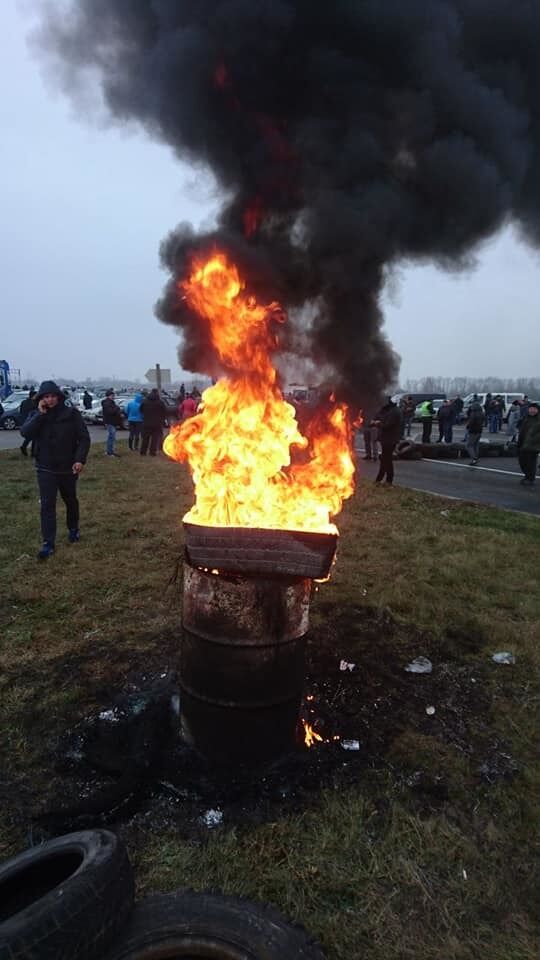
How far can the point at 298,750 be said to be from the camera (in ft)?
12.5

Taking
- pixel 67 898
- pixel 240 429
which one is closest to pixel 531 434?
pixel 240 429

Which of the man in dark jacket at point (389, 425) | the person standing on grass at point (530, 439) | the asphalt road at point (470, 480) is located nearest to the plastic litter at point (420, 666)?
the asphalt road at point (470, 480)

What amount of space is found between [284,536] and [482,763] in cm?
199

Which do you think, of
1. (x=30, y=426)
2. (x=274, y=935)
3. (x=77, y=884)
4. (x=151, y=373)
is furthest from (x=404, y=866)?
(x=151, y=373)

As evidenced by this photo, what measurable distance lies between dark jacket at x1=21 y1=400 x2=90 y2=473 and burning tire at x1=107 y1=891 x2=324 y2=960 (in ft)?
19.5

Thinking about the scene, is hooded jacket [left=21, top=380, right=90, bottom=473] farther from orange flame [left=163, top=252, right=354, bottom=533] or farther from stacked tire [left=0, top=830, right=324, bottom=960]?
stacked tire [left=0, top=830, right=324, bottom=960]

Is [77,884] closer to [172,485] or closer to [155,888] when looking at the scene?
[155,888]

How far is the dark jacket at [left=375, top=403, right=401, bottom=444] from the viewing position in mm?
12883

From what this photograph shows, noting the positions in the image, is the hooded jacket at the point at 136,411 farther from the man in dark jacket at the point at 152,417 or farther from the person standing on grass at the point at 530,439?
the person standing on grass at the point at 530,439

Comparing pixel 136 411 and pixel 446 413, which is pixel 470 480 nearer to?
pixel 446 413

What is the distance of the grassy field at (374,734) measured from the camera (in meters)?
2.71

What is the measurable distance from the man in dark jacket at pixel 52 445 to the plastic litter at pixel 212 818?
5.18 metres

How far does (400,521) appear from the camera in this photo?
10367 millimetres

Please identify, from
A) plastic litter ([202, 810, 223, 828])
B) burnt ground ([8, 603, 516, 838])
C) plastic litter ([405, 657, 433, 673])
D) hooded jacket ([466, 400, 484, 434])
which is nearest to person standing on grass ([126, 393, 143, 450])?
hooded jacket ([466, 400, 484, 434])
